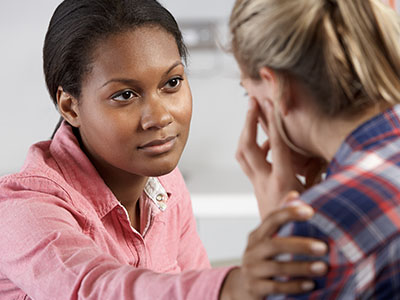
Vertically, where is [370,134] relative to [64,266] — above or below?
above

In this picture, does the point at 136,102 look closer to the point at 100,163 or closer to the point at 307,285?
the point at 100,163

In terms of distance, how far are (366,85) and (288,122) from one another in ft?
0.44

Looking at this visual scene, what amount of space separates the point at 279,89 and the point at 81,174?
542 millimetres

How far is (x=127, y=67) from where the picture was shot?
119cm

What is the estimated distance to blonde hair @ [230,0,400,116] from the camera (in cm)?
85

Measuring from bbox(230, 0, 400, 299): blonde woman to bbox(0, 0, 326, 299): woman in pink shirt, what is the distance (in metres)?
0.28

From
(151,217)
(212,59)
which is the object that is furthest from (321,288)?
(212,59)

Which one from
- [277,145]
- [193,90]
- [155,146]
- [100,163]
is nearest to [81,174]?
[100,163]

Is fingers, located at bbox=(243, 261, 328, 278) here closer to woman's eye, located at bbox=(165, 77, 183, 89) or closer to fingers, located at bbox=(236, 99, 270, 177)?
fingers, located at bbox=(236, 99, 270, 177)

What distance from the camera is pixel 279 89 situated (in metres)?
0.90

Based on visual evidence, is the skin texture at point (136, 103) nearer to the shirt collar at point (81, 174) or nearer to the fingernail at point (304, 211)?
the shirt collar at point (81, 174)

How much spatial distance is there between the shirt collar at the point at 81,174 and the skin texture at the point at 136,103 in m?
0.04

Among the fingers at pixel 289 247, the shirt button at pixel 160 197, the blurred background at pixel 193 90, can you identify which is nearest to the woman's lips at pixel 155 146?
the shirt button at pixel 160 197

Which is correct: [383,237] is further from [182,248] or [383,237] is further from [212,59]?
[212,59]
